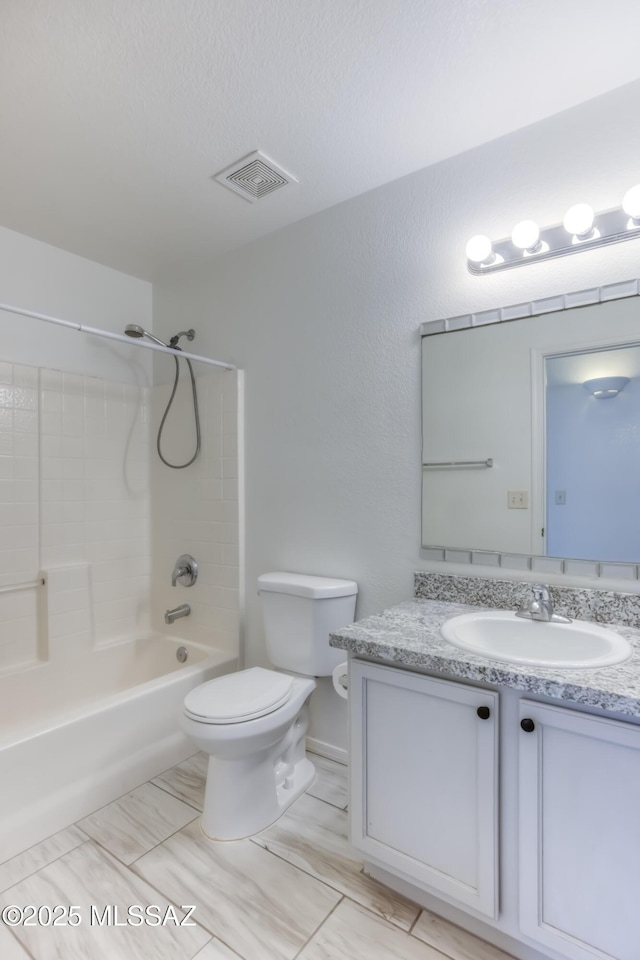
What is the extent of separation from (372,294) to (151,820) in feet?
6.93

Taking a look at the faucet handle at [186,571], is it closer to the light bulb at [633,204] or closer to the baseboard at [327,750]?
the baseboard at [327,750]

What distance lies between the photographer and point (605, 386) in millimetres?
1446

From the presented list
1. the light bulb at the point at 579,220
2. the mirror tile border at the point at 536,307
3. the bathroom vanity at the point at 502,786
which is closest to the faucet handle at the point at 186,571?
the bathroom vanity at the point at 502,786

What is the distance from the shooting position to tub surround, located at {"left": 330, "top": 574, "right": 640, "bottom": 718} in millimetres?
1007

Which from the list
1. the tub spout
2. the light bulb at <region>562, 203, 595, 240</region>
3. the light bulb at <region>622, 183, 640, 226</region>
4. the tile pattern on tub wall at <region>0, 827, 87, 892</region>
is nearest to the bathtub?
the tile pattern on tub wall at <region>0, 827, 87, 892</region>

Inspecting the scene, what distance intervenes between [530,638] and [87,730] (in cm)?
155

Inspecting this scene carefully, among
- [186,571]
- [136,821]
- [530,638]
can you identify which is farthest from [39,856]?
[530,638]

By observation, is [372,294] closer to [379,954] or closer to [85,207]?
[85,207]

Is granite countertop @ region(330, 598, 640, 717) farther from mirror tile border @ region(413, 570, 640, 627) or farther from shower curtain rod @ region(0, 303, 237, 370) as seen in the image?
shower curtain rod @ region(0, 303, 237, 370)

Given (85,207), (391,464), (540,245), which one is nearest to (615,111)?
(540,245)

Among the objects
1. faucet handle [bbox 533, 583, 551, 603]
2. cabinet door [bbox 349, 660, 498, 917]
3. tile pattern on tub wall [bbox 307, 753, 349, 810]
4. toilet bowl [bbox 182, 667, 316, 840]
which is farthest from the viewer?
tile pattern on tub wall [bbox 307, 753, 349, 810]

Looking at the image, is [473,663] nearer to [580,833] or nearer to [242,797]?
[580,833]

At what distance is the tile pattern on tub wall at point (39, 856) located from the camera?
1.46m

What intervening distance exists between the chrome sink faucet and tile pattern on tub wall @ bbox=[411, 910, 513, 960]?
0.83 meters
